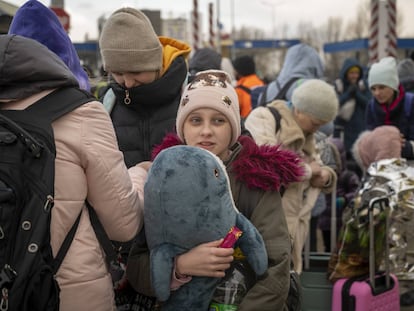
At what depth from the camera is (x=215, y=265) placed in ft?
6.62

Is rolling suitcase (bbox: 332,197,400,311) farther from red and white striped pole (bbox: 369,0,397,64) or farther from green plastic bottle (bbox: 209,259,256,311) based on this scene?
red and white striped pole (bbox: 369,0,397,64)

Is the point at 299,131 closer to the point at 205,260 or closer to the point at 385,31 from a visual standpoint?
the point at 205,260

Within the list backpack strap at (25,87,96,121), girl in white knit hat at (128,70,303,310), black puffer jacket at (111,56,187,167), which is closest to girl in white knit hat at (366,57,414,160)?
black puffer jacket at (111,56,187,167)

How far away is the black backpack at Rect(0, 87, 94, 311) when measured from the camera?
1686 mm

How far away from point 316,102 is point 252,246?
1.91 meters

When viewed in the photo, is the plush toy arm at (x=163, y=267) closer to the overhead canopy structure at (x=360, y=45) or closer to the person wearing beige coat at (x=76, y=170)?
the person wearing beige coat at (x=76, y=170)

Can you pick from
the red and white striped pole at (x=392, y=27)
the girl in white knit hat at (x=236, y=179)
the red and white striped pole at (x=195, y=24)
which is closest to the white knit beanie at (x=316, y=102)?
the girl in white knit hat at (x=236, y=179)

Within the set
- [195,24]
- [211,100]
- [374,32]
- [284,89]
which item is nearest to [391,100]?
[284,89]

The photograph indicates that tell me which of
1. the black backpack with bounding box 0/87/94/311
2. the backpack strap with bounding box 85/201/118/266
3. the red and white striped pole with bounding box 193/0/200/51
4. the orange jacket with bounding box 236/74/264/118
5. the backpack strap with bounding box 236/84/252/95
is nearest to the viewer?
the black backpack with bounding box 0/87/94/311

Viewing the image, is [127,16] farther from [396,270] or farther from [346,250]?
[396,270]

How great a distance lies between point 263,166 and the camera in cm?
Result: 232

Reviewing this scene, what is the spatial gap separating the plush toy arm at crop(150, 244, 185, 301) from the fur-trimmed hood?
1.42 ft

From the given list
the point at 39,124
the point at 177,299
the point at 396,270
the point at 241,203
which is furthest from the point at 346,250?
the point at 39,124

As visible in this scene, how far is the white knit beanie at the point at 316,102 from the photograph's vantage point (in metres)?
3.81
